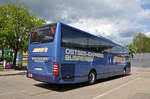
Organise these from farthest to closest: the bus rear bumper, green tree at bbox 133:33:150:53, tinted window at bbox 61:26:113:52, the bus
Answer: green tree at bbox 133:33:150:53 → tinted window at bbox 61:26:113:52 → the bus → the bus rear bumper

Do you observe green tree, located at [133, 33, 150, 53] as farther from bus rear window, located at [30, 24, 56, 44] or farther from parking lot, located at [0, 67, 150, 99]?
bus rear window, located at [30, 24, 56, 44]

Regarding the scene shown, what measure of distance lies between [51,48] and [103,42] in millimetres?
5208

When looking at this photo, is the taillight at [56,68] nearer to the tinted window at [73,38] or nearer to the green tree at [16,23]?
the tinted window at [73,38]

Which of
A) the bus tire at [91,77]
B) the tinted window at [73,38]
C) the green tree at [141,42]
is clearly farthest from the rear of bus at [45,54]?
the green tree at [141,42]

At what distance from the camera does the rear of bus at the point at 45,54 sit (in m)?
7.15

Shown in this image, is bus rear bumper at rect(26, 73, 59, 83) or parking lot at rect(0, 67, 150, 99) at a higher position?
bus rear bumper at rect(26, 73, 59, 83)

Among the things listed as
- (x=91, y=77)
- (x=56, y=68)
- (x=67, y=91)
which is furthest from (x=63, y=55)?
(x=91, y=77)

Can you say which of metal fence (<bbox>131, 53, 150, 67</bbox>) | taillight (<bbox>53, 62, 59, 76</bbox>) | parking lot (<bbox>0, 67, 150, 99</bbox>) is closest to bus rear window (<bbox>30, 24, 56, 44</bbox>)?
taillight (<bbox>53, 62, 59, 76</bbox>)

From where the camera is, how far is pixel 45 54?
760 cm

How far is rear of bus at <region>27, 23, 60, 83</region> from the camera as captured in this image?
282 inches

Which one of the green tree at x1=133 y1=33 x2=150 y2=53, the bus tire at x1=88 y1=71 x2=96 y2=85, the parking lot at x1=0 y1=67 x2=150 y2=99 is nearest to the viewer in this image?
the parking lot at x1=0 y1=67 x2=150 y2=99

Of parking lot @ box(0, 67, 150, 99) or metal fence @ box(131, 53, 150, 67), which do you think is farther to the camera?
metal fence @ box(131, 53, 150, 67)

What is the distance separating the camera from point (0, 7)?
53.0 ft

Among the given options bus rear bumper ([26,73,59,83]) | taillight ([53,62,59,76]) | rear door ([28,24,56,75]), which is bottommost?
bus rear bumper ([26,73,59,83])
